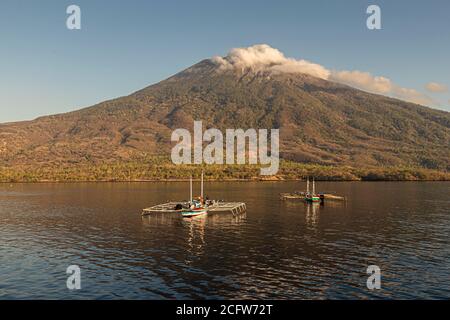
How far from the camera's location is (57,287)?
41.2 metres

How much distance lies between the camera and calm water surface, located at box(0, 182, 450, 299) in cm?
4038

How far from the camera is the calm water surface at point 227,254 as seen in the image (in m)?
40.4

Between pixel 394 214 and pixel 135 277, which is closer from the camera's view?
pixel 135 277

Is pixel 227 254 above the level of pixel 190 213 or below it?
below

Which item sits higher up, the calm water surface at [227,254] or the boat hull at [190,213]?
the boat hull at [190,213]

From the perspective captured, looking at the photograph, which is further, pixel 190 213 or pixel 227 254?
pixel 190 213

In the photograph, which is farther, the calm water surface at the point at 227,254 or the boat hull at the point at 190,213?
the boat hull at the point at 190,213

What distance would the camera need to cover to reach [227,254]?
5459 centimetres
